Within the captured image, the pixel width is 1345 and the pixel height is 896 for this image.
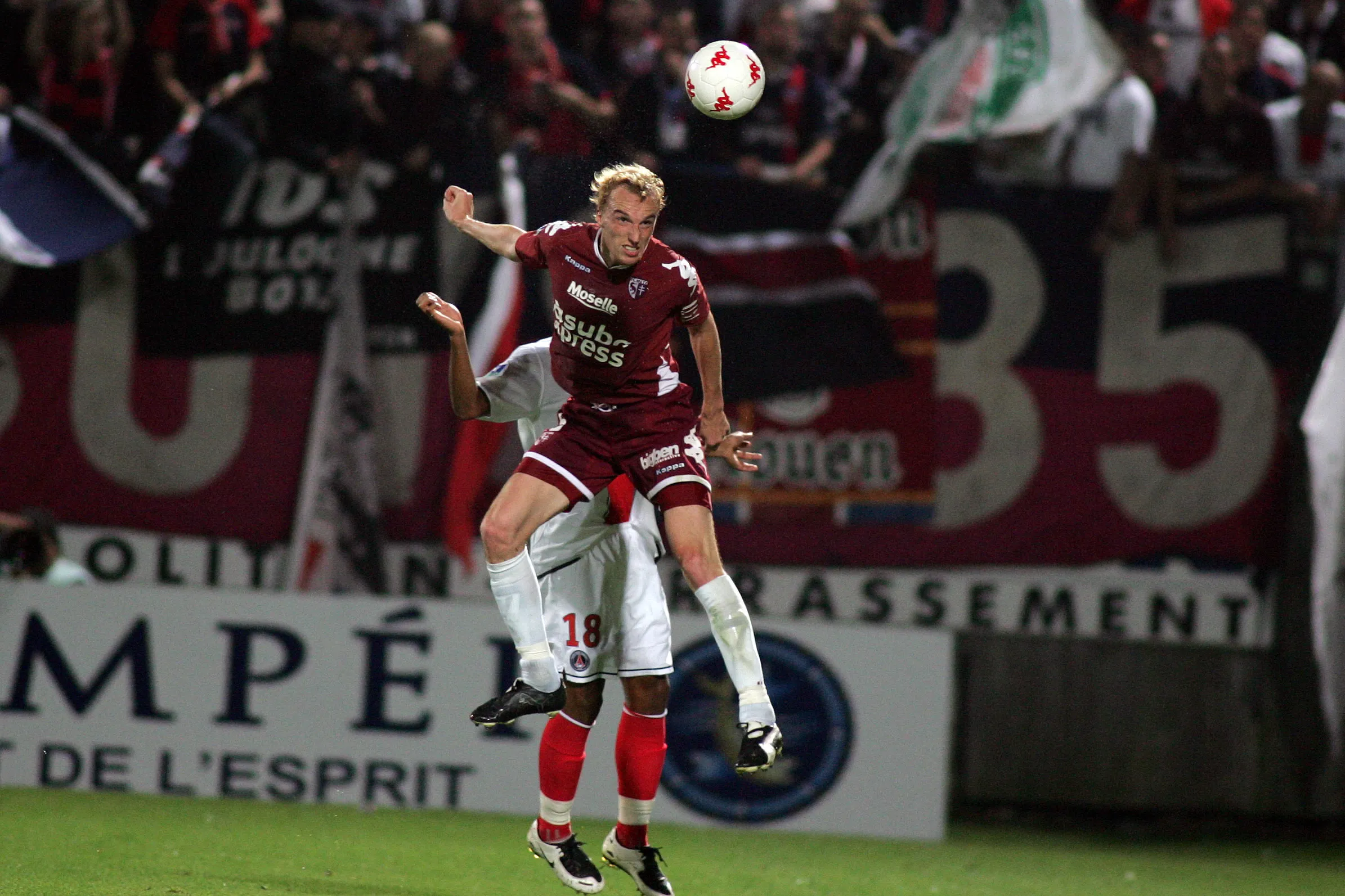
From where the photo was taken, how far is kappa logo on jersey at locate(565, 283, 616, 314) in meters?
5.09

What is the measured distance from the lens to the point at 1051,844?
8211 millimetres

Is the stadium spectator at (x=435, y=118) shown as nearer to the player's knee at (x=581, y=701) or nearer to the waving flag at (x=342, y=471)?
the waving flag at (x=342, y=471)

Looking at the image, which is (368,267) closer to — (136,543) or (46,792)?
(136,543)

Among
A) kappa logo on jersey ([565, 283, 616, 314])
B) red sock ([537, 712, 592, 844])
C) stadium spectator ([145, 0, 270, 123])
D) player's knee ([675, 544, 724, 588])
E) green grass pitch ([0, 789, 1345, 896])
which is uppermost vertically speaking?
stadium spectator ([145, 0, 270, 123])

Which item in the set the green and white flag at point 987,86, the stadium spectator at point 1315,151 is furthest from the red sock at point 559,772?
the stadium spectator at point 1315,151

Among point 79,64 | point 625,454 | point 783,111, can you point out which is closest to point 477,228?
point 625,454

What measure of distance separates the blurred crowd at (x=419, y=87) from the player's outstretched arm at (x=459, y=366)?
3.13 m

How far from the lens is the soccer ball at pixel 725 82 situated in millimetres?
5426

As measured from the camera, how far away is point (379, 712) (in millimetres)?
7789

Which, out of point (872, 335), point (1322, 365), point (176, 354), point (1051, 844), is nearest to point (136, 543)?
point (176, 354)

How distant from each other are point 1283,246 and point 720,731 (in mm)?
3987

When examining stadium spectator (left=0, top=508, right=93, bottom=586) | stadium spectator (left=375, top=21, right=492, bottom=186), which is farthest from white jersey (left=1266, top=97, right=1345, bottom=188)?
stadium spectator (left=0, top=508, right=93, bottom=586)

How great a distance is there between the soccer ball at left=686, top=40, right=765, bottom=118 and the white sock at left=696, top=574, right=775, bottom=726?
1568mm

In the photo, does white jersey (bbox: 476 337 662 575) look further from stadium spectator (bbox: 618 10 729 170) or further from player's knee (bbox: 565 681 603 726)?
stadium spectator (bbox: 618 10 729 170)
